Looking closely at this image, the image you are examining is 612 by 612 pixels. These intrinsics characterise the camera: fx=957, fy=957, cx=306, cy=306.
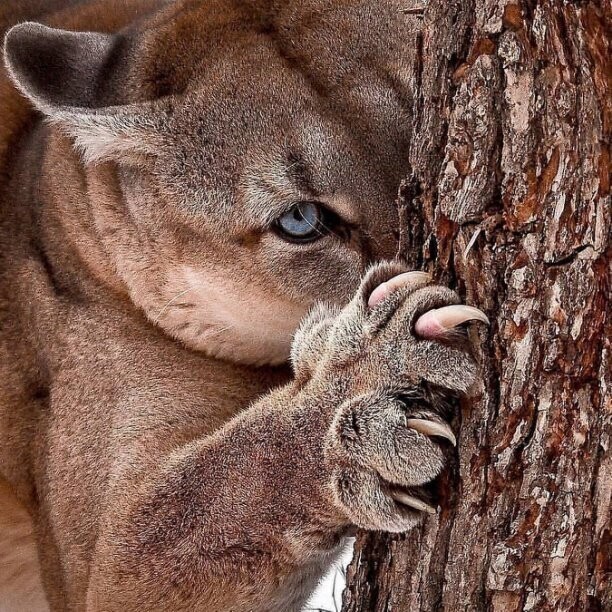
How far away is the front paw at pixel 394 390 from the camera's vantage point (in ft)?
6.15

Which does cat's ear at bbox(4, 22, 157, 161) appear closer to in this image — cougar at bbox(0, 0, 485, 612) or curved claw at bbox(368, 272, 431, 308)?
cougar at bbox(0, 0, 485, 612)

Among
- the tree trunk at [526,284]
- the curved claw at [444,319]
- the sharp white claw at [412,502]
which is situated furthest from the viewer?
the sharp white claw at [412,502]

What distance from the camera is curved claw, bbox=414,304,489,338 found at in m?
1.80

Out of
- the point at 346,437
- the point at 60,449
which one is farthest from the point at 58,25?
the point at 346,437

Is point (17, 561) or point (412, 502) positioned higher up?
point (412, 502)

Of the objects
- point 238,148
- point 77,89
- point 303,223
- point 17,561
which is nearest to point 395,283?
point 303,223

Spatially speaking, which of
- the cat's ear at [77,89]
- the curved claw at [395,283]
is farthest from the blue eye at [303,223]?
the curved claw at [395,283]

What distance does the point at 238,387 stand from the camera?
2863mm

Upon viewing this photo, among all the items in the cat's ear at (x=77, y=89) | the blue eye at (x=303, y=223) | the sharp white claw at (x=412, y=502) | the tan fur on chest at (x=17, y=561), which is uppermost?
the cat's ear at (x=77, y=89)

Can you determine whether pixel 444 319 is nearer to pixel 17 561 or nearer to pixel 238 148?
pixel 238 148

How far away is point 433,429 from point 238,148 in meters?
1.08

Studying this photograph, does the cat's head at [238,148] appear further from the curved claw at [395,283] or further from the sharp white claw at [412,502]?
the sharp white claw at [412,502]

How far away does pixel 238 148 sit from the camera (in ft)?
8.52

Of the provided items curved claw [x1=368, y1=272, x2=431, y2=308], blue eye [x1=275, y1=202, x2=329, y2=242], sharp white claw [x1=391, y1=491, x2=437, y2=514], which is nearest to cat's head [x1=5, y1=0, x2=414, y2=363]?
blue eye [x1=275, y1=202, x2=329, y2=242]
